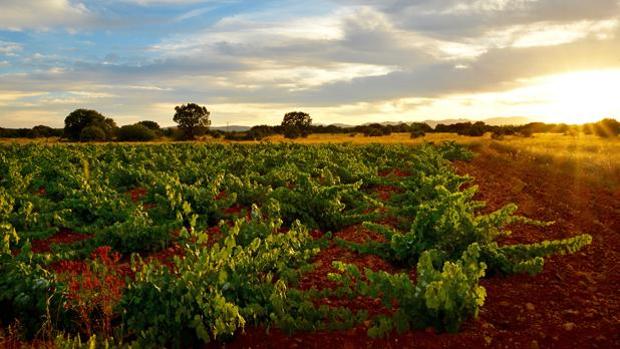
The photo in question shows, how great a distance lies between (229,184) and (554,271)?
24.4 ft

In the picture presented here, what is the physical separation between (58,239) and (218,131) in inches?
2469

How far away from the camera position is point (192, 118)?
2980 inches

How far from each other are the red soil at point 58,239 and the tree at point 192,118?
64.3m

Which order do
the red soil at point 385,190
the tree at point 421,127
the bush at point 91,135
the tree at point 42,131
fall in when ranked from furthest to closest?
the tree at point 421,127, the tree at point 42,131, the bush at point 91,135, the red soil at point 385,190

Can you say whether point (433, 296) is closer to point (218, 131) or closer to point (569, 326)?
point (569, 326)

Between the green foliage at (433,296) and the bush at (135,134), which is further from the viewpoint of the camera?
the bush at (135,134)

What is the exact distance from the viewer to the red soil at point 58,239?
934cm

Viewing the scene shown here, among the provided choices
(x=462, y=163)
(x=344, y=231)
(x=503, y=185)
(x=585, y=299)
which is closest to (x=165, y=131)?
(x=462, y=163)

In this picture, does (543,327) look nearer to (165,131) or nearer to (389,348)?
(389,348)

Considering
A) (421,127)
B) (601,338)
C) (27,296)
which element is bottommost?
(601,338)

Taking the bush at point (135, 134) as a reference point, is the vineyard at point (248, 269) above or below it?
below

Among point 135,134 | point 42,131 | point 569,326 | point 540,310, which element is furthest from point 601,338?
point 42,131

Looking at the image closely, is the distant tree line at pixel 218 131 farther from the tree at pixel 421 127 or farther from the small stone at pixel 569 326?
the small stone at pixel 569 326

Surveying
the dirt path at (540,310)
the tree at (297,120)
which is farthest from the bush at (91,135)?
the dirt path at (540,310)
